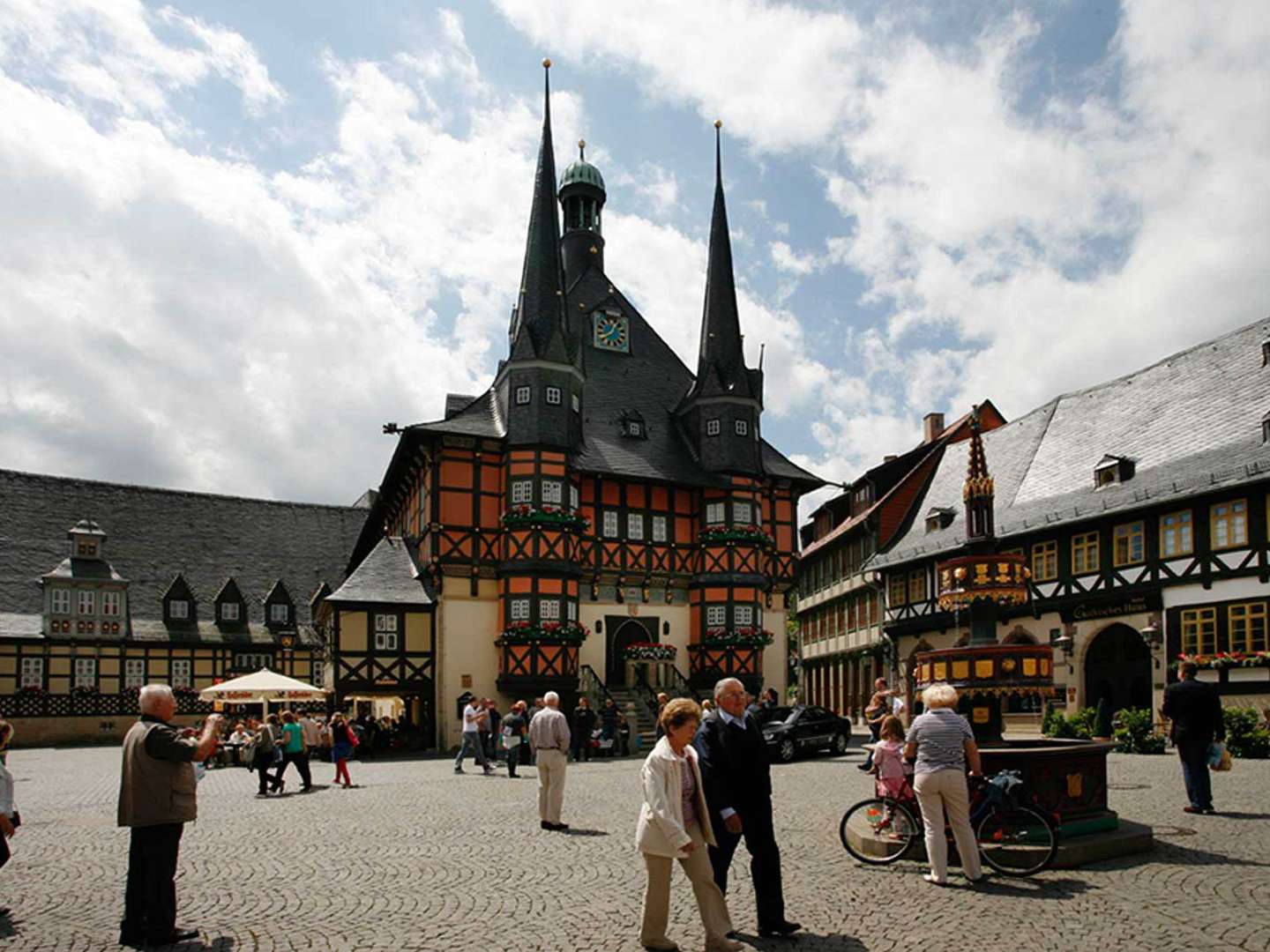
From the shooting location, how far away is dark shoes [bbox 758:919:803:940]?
305 inches

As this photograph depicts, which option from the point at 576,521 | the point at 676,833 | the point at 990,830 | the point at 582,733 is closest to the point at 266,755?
the point at 582,733

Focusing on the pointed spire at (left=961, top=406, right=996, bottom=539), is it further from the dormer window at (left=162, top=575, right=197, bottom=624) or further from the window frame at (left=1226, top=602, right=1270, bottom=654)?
the dormer window at (left=162, top=575, right=197, bottom=624)

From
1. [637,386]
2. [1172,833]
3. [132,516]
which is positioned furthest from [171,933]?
[132,516]

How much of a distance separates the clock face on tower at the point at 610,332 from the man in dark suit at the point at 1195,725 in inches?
1238

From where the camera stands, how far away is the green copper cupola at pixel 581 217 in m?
46.9

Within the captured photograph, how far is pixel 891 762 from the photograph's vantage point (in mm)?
11844

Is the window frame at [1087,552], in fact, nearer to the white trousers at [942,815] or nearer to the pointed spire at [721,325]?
the pointed spire at [721,325]

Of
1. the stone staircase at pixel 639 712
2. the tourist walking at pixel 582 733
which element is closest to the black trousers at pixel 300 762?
the tourist walking at pixel 582 733

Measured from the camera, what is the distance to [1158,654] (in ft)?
91.3

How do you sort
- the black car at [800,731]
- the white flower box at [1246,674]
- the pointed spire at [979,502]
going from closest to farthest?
the pointed spire at [979,502]
the white flower box at [1246,674]
the black car at [800,731]

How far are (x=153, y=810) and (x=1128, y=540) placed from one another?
26.9 metres

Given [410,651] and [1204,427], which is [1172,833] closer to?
[1204,427]

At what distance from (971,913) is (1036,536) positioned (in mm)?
26076

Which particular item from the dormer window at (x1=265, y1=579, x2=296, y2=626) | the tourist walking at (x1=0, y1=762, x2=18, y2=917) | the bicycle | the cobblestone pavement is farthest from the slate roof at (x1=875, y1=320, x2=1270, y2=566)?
the dormer window at (x1=265, y1=579, x2=296, y2=626)
